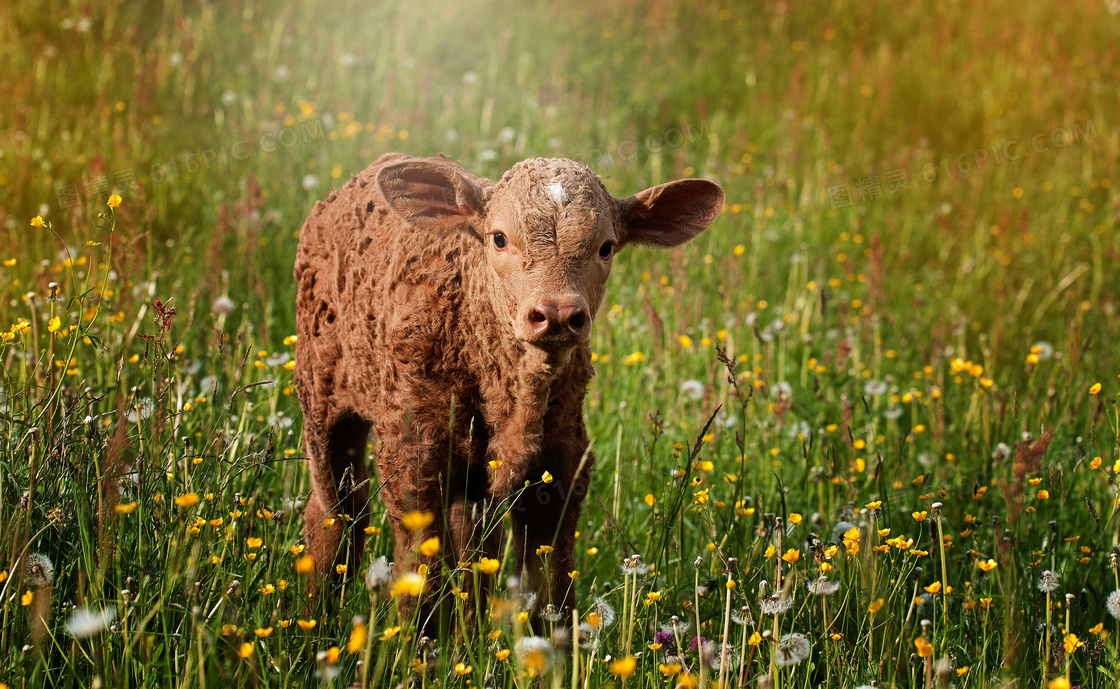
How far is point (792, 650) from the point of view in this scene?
2.24 metres

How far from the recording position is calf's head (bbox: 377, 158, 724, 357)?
2.52 m

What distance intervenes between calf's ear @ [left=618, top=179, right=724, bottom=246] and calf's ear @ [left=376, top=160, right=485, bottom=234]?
0.55 meters

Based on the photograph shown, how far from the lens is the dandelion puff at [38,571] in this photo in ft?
7.03

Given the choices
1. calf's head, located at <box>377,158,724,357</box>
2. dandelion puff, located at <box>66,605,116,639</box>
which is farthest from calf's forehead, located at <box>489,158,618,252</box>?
dandelion puff, located at <box>66,605,116,639</box>

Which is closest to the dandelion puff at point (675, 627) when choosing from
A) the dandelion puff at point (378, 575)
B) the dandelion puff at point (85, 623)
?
the dandelion puff at point (378, 575)

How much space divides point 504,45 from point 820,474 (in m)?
6.53

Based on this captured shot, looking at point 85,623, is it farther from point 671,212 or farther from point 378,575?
point 671,212

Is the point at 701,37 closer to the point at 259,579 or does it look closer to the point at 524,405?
the point at 524,405

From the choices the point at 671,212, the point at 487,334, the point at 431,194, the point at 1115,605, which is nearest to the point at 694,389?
the point at 671,212

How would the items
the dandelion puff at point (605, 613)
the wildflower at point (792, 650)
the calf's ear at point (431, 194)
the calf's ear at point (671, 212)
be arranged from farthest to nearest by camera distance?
the calf's ear at point (671, 212) → the calf's ear at point (431, 194) → the dandelion puff at point (605, 613) → the wildflower at point (792, 650)

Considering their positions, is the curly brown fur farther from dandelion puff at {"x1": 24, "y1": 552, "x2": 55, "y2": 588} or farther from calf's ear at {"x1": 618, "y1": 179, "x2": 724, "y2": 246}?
dandelion puff at {"x1": 24, "y1": 552, "x2": 55, "y2": 588}

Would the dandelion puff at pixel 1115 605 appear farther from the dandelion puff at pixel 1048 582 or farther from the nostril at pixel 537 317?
the nostril at pixel 537 317

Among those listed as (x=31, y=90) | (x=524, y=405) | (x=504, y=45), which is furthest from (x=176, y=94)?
(x=524, y=405)

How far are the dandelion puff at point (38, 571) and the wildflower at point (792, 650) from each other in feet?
6.00
